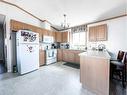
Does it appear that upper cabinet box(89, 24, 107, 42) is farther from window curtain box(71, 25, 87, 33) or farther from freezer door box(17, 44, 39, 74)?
freezer door box(17, 44, 39, 74)

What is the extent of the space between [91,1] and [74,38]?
314 cm

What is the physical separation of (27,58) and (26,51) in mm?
303

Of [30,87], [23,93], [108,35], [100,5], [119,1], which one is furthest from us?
[108,35]

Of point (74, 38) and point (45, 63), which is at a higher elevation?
point (74, 38)

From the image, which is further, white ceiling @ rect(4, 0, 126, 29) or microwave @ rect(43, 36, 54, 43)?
microwave @ rect(43, 36, 54, 43)

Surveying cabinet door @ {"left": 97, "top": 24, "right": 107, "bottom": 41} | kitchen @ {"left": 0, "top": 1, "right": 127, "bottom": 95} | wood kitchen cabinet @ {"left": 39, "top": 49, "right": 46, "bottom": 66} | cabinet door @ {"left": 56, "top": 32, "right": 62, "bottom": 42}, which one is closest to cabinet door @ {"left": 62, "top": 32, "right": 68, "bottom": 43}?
kitchen @ {"left": 0, "top": 1, "right": 127, "bottom": 95}

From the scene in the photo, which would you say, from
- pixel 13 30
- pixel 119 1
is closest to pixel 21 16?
pixel 13 30

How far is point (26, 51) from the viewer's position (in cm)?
355

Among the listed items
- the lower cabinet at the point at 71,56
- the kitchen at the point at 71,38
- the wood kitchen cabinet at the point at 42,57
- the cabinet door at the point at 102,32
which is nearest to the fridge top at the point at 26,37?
the kitchen at the point at 71,38

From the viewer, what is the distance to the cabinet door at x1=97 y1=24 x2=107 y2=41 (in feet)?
14.2

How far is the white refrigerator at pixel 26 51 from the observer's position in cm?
338

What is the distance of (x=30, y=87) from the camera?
2.42 meters

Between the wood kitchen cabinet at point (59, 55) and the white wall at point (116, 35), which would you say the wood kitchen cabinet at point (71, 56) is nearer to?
the wood kitchen cabinet at point (59, 55)

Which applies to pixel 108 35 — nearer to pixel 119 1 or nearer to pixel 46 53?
pixel 119 1
